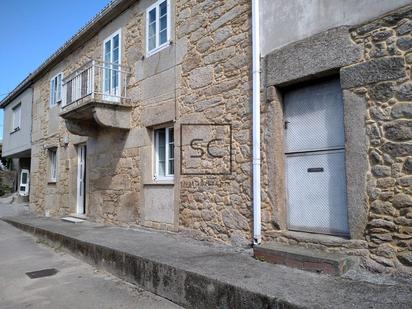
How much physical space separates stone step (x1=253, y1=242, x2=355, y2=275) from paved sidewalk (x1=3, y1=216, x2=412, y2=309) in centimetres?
10

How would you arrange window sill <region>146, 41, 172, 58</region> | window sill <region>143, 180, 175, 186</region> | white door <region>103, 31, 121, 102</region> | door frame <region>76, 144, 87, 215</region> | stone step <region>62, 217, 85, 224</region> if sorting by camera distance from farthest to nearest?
door frame <region>76, 144, 87, 215</region> < stone step <region>62, 217, 85, 224</region> < white door <region>103, 31, 121, 102</region> < window sill <region>146, 41, 172, 58</region> < window sill <region>143, 180, 175, 186</region>

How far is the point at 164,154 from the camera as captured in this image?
7.88 metres

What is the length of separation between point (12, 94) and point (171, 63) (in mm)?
12946

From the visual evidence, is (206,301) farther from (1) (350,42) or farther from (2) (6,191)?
(2) (6,191)

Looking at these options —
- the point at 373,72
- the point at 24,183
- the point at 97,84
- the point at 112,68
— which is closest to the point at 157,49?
the point at 112,68

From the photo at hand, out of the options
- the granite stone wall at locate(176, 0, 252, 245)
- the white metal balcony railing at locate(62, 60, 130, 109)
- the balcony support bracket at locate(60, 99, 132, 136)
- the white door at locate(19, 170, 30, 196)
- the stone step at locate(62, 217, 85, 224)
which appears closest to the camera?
the granite stone wall at locate(176, 0, 252, 245)

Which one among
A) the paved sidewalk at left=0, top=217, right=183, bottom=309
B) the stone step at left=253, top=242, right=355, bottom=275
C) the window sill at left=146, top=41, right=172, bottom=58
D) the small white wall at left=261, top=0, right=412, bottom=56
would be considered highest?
the window sill at left=146, top=41, right=172, bottom=58

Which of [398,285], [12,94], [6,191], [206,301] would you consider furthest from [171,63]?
[6,191]

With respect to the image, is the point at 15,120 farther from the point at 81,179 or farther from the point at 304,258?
the point at 304,258

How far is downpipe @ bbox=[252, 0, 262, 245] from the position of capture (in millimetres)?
5340

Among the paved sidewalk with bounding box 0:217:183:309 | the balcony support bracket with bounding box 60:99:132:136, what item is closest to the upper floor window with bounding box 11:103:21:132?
the balcony support bracket with bounding box 60:99:132:136

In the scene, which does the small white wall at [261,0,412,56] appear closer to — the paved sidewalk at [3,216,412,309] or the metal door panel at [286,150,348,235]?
the metal door panel at [286,150,348,235]

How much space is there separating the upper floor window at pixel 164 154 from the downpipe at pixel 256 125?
8.24ft

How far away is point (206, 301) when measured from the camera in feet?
13.7
